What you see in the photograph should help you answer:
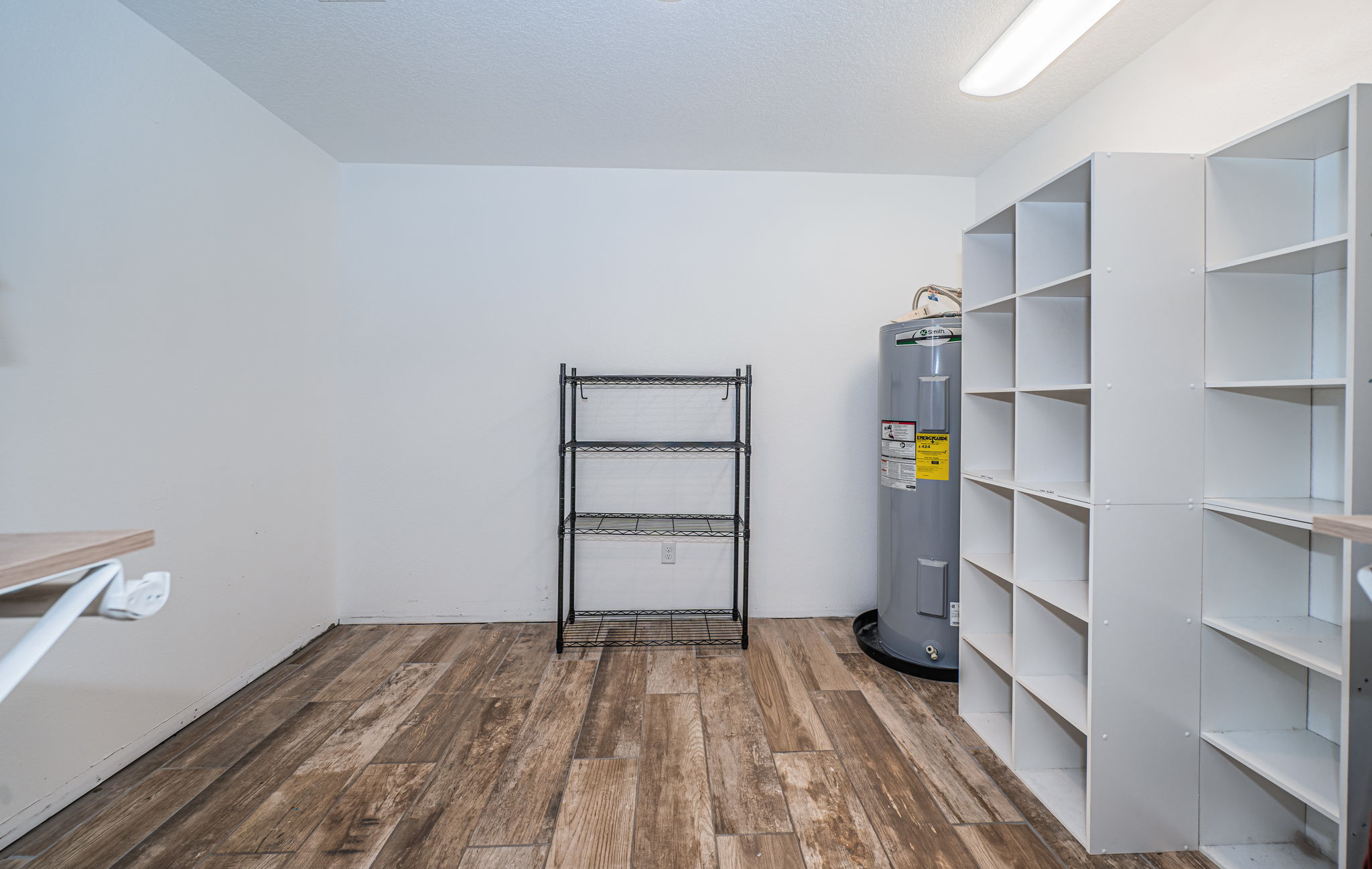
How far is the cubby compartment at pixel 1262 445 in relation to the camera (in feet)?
4.50

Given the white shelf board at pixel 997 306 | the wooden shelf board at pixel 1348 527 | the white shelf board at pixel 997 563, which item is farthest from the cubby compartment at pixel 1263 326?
the white shelf board at pixel 997 563

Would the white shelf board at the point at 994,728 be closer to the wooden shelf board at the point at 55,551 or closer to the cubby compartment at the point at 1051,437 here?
the cubby compartment at the point at 1051,437

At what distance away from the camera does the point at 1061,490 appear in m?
1.55

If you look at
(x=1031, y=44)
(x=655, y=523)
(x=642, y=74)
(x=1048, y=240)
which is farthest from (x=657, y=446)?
(x=1031, y=44)

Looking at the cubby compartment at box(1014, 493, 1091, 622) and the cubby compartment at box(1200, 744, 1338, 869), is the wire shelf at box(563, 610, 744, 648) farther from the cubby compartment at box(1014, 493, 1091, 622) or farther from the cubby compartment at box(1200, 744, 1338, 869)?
the cubby compartment at box(1200, 744, 1338, 869)

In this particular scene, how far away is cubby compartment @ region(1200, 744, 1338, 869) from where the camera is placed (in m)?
1.38

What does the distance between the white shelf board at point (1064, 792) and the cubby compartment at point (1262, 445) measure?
87cm

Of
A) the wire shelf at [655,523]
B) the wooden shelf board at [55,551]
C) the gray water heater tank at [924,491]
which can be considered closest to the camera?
the wooden shelf board at [55,551]

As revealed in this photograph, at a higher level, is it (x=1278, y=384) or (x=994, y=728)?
(x=1278, y=384)

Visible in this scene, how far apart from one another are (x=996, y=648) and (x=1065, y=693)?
10.6 inches

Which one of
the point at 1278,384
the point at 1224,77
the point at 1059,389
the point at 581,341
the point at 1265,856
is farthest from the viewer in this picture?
the point at 581,341

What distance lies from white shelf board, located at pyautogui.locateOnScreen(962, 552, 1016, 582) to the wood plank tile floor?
547 millimetres

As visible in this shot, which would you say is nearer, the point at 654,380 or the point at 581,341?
the point at 654,380

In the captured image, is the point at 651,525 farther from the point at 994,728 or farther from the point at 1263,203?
the point at 1263,203
